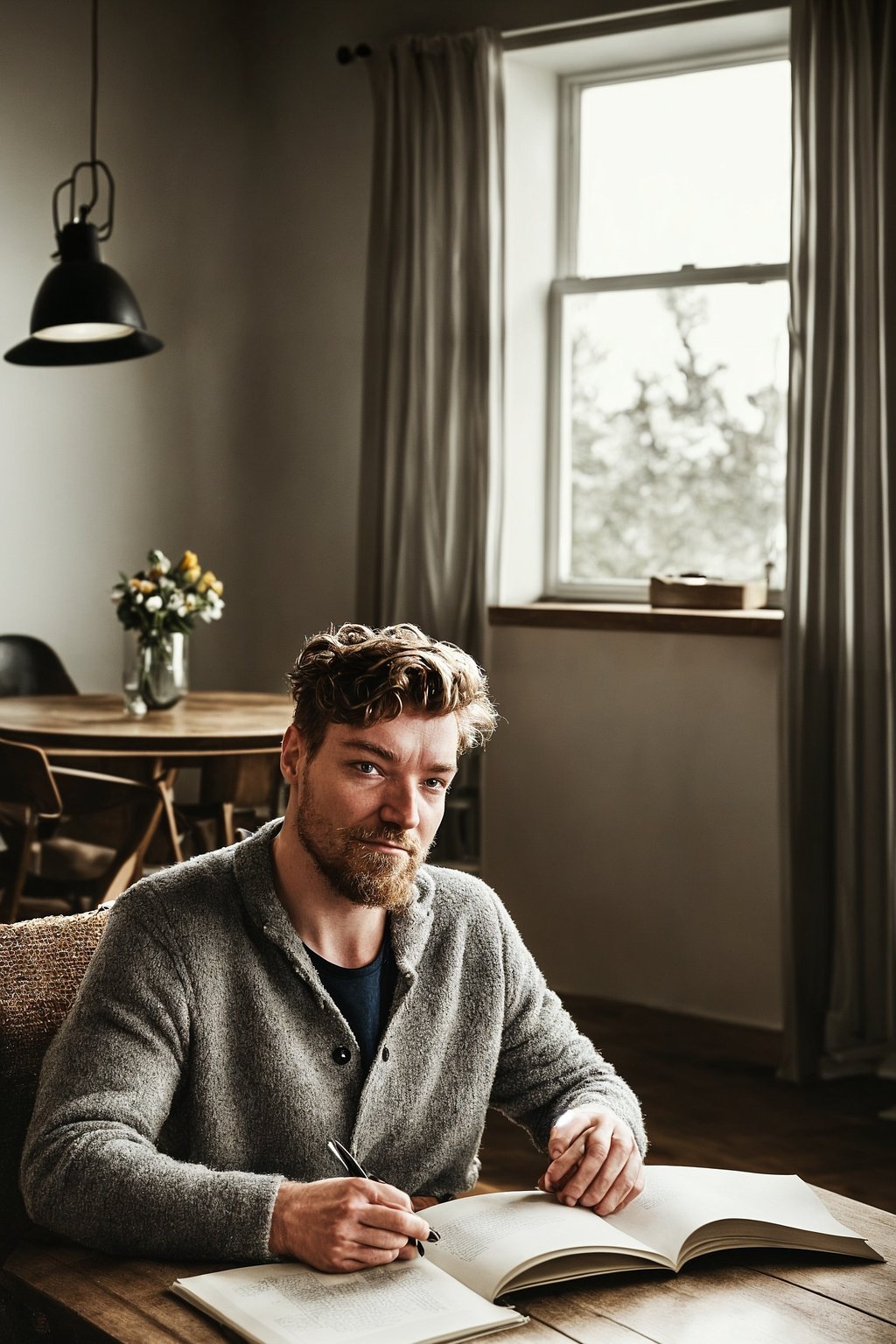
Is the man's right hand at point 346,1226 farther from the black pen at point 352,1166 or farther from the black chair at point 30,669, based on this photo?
the black chair at point 30,669

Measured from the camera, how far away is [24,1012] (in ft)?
4.98

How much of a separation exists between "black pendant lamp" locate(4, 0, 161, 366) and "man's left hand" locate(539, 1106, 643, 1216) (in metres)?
2.92

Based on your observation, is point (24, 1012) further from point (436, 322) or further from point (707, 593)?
point (436, 322)

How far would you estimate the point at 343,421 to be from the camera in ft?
16.6

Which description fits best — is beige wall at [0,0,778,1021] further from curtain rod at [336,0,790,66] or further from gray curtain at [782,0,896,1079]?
gray curtain at [782,0,896,1079]

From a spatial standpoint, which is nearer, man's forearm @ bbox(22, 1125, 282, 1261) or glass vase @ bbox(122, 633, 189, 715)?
man's forearm @ bbox(22, 1125, 282, 1261)

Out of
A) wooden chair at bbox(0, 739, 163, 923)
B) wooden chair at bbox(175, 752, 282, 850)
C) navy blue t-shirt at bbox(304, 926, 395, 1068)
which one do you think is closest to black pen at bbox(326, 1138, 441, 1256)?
navy blue t-shirt at bbox(304, 926, 395, 1068)

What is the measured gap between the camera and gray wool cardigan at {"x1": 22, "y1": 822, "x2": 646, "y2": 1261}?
131 centimetres

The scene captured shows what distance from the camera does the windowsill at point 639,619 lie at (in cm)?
411

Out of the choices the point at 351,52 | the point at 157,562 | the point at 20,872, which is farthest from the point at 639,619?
the point at 351,52

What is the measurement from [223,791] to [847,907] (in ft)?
5.24

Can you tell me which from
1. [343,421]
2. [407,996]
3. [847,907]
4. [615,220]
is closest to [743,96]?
[615,220]

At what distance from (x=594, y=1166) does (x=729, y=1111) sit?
2279 mm

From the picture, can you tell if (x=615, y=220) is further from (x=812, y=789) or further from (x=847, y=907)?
(x=847, y=907)
